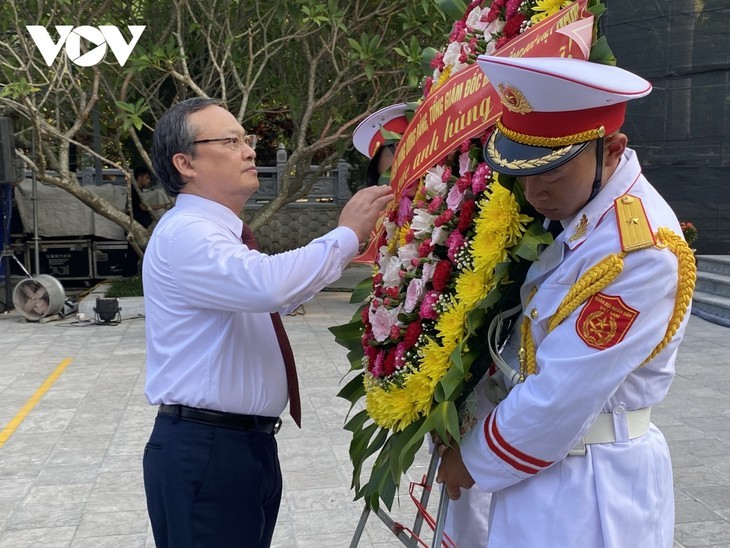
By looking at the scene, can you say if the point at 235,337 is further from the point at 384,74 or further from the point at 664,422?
the point at 384,74

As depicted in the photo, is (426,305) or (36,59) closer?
(426,305)

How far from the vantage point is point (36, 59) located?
9.57 meters

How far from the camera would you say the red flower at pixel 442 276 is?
5.98ft

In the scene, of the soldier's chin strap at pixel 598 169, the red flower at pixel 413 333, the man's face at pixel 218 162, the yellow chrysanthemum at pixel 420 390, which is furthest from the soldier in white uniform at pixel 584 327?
the man's face at pixel 218 162

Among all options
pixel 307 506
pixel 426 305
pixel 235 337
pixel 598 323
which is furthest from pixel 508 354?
pixel 307 506

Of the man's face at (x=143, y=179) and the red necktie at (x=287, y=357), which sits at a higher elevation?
the red necktie at (x=287, y=357)

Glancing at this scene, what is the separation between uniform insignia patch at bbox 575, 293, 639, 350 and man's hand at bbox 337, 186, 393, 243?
0.78 m

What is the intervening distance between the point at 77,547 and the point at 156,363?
173 cm

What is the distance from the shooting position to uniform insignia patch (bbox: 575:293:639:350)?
152cm

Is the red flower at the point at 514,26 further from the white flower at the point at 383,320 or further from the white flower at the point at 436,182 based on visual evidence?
the white flower at the point at 383,320

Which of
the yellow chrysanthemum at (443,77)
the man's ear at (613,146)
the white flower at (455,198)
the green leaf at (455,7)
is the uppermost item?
the green leaf at (455,7)

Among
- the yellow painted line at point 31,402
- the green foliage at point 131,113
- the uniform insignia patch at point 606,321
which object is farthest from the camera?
the green foliage at point 131,113

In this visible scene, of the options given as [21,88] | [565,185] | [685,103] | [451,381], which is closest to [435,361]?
[451,381]

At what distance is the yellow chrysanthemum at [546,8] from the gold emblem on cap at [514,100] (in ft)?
0.72
